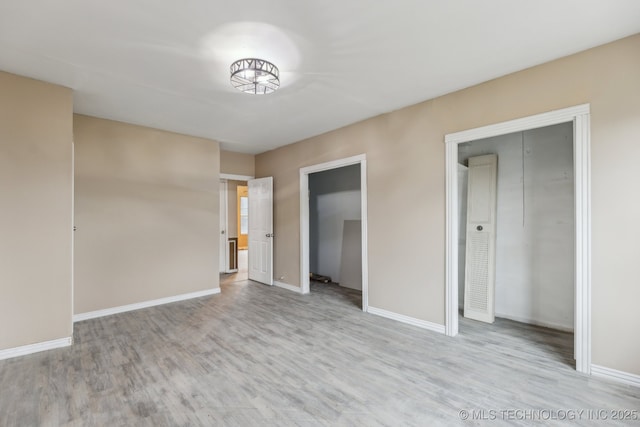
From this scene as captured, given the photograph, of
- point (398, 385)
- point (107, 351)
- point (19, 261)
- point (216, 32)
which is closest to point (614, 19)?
point (216, 32)

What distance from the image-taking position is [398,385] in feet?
7.55

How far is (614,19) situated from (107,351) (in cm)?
515

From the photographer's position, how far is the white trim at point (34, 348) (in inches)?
108

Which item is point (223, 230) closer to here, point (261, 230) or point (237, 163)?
point (261, 230)

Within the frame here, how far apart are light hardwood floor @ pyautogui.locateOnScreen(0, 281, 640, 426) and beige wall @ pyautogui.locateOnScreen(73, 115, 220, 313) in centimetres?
71

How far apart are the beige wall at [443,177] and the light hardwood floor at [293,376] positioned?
0.48 metres

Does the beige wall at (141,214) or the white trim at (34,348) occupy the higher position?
the beige wall at (141,214)

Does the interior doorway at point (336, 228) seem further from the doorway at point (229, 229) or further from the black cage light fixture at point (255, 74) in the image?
the black cage light fixture at point (255, 74)

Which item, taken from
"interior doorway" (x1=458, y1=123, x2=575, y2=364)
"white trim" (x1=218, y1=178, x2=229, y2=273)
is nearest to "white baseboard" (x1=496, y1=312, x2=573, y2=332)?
"interior doorway" (x1=458, y1=123, x2=575, y2=364)

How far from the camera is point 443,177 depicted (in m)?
3.30

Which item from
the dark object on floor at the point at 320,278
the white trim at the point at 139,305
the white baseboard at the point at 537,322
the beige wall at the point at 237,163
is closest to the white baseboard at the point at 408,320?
the white baseboard at the point at 537,322

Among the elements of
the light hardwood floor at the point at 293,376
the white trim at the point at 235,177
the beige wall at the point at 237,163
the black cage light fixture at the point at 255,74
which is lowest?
the light hardwood floor at the point at 293,376

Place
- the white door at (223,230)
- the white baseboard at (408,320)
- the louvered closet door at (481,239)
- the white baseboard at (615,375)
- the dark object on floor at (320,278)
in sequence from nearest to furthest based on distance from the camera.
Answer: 1. the white baseboard at (615,375)
2. the white baseboard at (408,320)
3. the louvered closet door at (481,239)
4. the dark object on floor at (320,278)
5. the white door at (223,230)

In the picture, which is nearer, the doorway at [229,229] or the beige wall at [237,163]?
the beige wall at [237,163]
